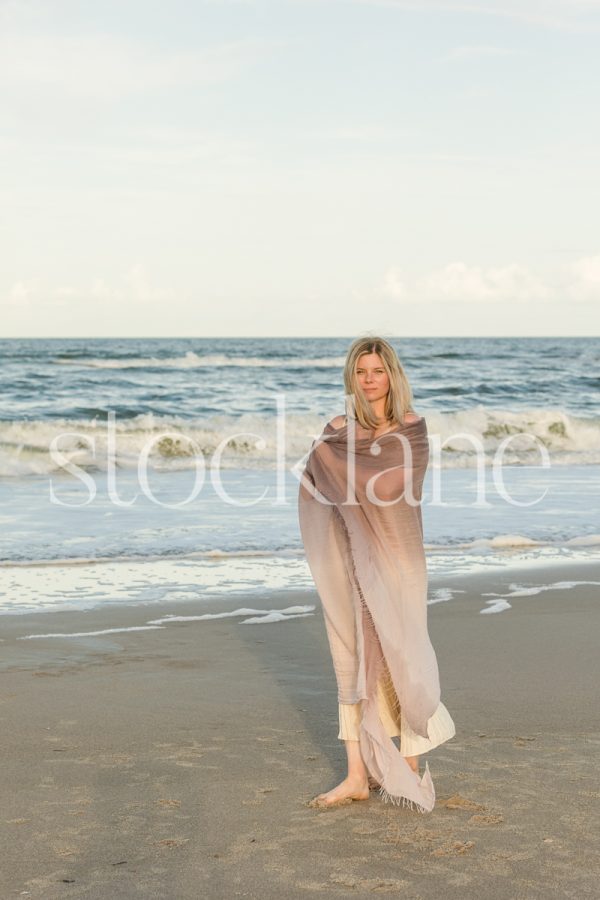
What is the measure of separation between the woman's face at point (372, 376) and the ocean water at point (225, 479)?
392 centimetres

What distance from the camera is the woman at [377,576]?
3.59 metres

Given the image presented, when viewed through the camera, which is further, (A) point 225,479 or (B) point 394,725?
(A) point 225,479

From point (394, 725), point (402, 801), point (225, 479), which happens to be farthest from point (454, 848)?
point (225, 479)

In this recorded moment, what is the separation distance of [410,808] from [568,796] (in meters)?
0.53

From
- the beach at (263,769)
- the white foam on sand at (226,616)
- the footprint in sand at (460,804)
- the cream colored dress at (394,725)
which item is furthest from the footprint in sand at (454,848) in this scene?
the white foam on sand at (226,616)

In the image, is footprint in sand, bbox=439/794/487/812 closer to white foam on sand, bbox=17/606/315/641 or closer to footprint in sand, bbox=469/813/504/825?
footprint in sand, bbox=469/813/504/825

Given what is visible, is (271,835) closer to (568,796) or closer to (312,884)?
(312,884)

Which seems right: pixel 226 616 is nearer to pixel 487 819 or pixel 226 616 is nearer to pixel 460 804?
pixel 460 804

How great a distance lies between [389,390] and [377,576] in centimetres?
60

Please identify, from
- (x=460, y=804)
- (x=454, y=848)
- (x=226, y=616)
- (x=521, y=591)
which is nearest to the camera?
(x=454, y=848)

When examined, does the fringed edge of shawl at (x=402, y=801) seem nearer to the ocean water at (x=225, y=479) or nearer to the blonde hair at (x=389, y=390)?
the blonde hair at (x=389, y=390)

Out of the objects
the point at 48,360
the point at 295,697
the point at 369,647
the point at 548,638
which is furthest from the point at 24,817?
the point at 48,360

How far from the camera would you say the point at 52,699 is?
193 inches

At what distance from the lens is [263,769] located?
4008 millimetres
